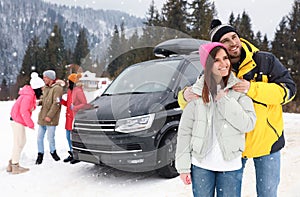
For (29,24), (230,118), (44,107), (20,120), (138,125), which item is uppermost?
(29,24)

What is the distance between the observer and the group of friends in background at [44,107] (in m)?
5.39

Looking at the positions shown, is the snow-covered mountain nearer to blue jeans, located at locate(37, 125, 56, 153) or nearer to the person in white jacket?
blue jeans, located at locate(37, 125, 56, 153)

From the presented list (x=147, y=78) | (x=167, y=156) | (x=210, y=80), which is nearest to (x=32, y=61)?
(x=147, y=78)

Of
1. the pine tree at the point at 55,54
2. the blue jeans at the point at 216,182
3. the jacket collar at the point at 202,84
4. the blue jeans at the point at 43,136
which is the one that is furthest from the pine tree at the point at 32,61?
the blue jeans at the point at 216,182

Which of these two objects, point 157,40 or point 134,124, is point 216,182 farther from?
point 157,40

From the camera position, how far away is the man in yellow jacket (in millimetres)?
2400

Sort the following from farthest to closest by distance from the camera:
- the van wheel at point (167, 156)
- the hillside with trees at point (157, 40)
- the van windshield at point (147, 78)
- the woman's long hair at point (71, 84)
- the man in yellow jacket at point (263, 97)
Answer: the hillside with trees at point (157, 40) < the woman's long hair at point (71, 84) < the van windshield at point (147, 78) < the van wheel at point (167, 156) < the man in yellow jacket at point (263, 97)

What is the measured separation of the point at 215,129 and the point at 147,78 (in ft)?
9.58

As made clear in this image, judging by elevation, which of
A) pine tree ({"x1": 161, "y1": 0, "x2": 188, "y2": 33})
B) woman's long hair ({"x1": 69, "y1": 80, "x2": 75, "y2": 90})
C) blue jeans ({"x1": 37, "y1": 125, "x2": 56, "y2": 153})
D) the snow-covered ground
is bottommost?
the snow-covered ground

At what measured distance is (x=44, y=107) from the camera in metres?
6.02

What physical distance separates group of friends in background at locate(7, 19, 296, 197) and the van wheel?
1833 mm

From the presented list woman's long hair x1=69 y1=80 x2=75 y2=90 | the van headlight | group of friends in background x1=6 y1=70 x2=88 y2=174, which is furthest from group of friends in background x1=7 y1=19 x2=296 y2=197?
woman's long hair x1=69 y1=80 x2=75 y2=90

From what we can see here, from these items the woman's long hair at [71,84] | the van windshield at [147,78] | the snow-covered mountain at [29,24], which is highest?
the snow-covered mountain at [29,24]

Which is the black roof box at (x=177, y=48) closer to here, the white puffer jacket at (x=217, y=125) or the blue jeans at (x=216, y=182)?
the white puffer jacket at (x=217, y=125)
